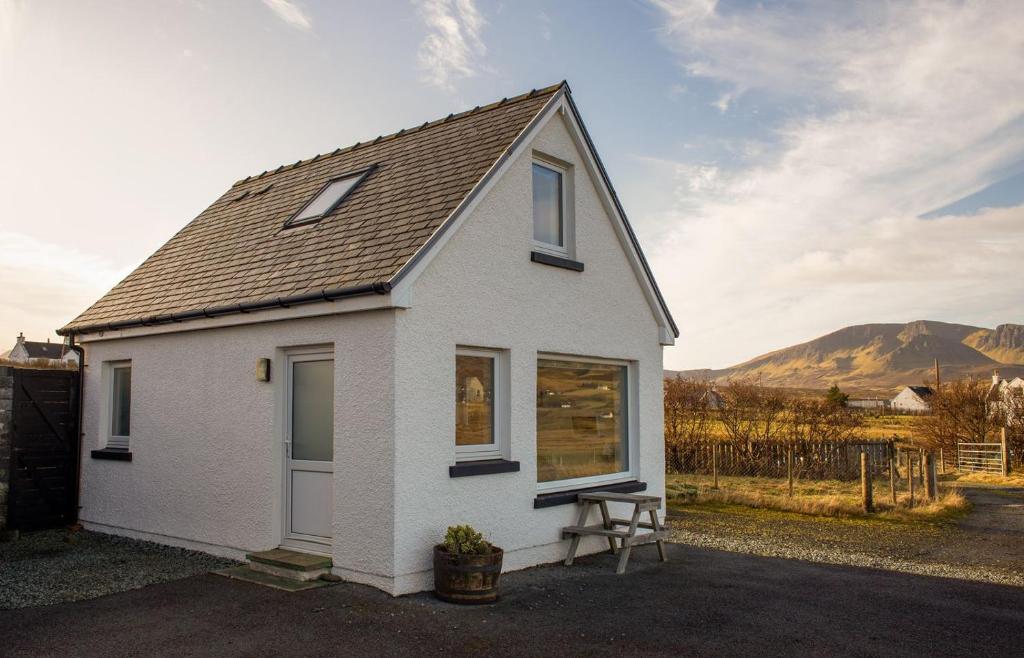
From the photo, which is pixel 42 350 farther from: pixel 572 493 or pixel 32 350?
pixel 572 493

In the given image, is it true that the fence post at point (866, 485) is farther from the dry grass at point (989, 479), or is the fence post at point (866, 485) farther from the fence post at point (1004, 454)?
the fence post at point (1004, 454)

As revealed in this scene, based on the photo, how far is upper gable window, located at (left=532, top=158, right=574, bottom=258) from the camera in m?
9.82

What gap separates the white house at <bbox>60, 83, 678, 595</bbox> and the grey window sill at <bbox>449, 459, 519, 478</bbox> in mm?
24

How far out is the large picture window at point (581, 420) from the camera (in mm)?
9422

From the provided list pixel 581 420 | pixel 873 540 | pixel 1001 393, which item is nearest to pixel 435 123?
pixel 581 420

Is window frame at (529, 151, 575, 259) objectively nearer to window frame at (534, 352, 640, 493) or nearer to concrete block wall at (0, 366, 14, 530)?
window frame at (534, 352, 640, 493)

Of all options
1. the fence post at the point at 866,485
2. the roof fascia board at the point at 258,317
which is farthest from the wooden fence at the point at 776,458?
the roof fascia board at the point at 258,317

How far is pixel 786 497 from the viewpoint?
50.6ft

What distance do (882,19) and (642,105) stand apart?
3514mm

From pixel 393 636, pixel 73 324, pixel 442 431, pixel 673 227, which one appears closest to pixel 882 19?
pixel 673 227

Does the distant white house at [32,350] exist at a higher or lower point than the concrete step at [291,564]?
higher

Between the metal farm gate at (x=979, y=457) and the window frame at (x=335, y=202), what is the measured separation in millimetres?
24456

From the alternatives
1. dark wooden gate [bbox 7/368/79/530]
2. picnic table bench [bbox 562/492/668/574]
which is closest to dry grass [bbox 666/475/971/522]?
picnic table bench [bbox 562/492/668/574]

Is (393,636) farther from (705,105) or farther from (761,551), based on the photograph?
(705,105)
